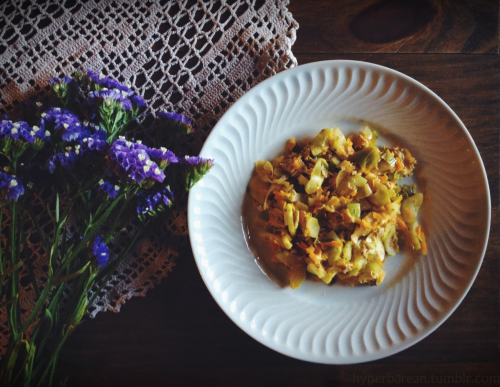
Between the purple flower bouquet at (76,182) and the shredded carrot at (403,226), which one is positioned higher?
the purple flower bouquet at (76,182)

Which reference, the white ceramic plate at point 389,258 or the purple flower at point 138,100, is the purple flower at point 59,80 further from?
the white ceramic plate at point 389,258

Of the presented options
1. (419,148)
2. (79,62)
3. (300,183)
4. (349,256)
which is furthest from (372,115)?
(79,62)

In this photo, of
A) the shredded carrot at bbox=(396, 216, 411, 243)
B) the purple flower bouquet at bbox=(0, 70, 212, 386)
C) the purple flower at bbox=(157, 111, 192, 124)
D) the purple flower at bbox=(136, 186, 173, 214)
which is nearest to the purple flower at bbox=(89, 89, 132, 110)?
→ the purple flower bouquet at bbox=(0, 70, 212, 386)

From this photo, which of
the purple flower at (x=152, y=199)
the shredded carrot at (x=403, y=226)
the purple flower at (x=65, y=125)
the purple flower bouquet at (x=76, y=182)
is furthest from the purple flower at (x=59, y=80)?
the shredded carrot at (x=403, y=226)

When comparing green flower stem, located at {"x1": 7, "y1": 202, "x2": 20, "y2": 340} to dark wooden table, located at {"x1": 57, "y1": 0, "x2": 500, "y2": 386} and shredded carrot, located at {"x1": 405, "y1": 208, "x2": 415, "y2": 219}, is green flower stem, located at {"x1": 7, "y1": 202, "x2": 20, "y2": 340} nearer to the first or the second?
dark wooden table, located at {"x1": 57, "y1": 0, "x2": 500, "y2": 386}

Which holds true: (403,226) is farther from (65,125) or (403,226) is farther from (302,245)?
(65,125)

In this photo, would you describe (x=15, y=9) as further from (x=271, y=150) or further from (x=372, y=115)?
(x=372, y=115)

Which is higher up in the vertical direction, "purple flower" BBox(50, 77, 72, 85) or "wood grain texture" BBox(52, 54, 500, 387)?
"purple flower" BBox(50, 77, 72, 85)
